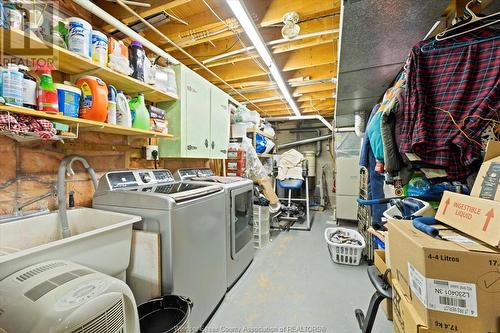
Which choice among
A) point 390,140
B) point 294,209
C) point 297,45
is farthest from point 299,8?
point 294,209

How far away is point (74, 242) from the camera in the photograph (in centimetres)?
97

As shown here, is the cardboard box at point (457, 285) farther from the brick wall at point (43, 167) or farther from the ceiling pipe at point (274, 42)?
the brick wall at point (43, 167)

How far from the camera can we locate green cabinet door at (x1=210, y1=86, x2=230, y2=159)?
2518mm

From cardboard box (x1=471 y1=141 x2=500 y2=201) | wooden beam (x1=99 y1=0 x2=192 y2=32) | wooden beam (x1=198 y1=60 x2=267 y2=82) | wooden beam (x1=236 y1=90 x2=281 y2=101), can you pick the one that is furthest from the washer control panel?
wooden beam (x1=236 y1=90 x2=281 y2=101)

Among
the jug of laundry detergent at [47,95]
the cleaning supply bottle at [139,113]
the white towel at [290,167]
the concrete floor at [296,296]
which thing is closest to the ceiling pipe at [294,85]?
the white towel at [290,167]

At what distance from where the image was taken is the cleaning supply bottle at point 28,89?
1.03m

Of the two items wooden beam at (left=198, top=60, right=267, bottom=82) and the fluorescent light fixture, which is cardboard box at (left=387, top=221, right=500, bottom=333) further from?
wooden beam at (left=198, top=60, right=267, bottom=82)

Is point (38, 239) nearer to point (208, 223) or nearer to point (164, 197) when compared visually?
point (164, 197)

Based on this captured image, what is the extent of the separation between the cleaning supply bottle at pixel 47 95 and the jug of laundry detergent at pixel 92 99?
179mm

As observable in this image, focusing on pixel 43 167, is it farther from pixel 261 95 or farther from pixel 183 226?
pixel 261 95

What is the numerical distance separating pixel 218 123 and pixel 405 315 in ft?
7.61

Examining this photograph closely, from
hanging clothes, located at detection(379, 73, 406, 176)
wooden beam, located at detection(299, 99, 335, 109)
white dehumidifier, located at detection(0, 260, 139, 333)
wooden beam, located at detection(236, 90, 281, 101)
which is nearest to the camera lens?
white dehumidifier, located at detection(0, 260, 139, 333)

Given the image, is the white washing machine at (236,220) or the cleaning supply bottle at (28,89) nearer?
the cleaning supply bottle at (28,89)

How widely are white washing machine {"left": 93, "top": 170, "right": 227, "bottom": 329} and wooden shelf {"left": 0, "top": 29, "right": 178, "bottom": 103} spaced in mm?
652
